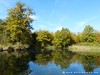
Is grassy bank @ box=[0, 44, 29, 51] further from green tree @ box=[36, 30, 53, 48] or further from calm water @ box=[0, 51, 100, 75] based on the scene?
calm water @ box=[0, 51, 100, 75]

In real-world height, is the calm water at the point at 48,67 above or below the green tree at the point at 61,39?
below

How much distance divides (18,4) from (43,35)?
60.0 feet

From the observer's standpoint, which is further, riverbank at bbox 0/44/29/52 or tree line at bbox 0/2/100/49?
tree line at bbox 0/2/100/49

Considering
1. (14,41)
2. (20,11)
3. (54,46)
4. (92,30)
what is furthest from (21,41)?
(92,30)

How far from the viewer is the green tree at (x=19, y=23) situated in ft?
170

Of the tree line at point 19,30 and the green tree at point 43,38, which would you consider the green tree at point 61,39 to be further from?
the green tree at point 43,38

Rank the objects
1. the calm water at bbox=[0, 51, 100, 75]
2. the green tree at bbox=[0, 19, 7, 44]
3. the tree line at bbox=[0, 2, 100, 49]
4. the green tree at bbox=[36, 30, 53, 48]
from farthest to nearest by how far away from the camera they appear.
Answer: the green tree at bbox=[36, 30, 53, 48] → the tree line at bbox=[0, 2, 100, 49] → the green tree at bbox=[0, 19, 7, 44] → the calm water at bbox=[0, 51, 100, 75]

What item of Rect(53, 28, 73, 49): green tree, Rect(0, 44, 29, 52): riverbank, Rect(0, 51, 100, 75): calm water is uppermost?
Rect(53, 28, 73, 49): green tree

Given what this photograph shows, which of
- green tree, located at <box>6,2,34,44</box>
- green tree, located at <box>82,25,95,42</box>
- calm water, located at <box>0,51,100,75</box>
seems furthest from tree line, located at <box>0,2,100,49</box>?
calm water, located at <box>0,51,100,75</box>

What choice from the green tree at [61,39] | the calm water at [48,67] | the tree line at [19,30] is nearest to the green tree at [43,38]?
the tree line at [19,30]

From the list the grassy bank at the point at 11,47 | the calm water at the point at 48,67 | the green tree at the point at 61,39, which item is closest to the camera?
the calm water at the point at 48,67

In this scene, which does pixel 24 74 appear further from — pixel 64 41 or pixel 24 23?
pixel 64 41

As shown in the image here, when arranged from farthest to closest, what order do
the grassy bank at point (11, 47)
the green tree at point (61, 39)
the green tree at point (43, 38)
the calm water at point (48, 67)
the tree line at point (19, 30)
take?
the green tree at point (61, 39) → the green tree at point (43, 38) → the tree line at point (19, 30) → the grassy bank at point (11, 47) → the calm water at point (48, 67)

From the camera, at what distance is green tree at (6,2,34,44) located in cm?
5184
